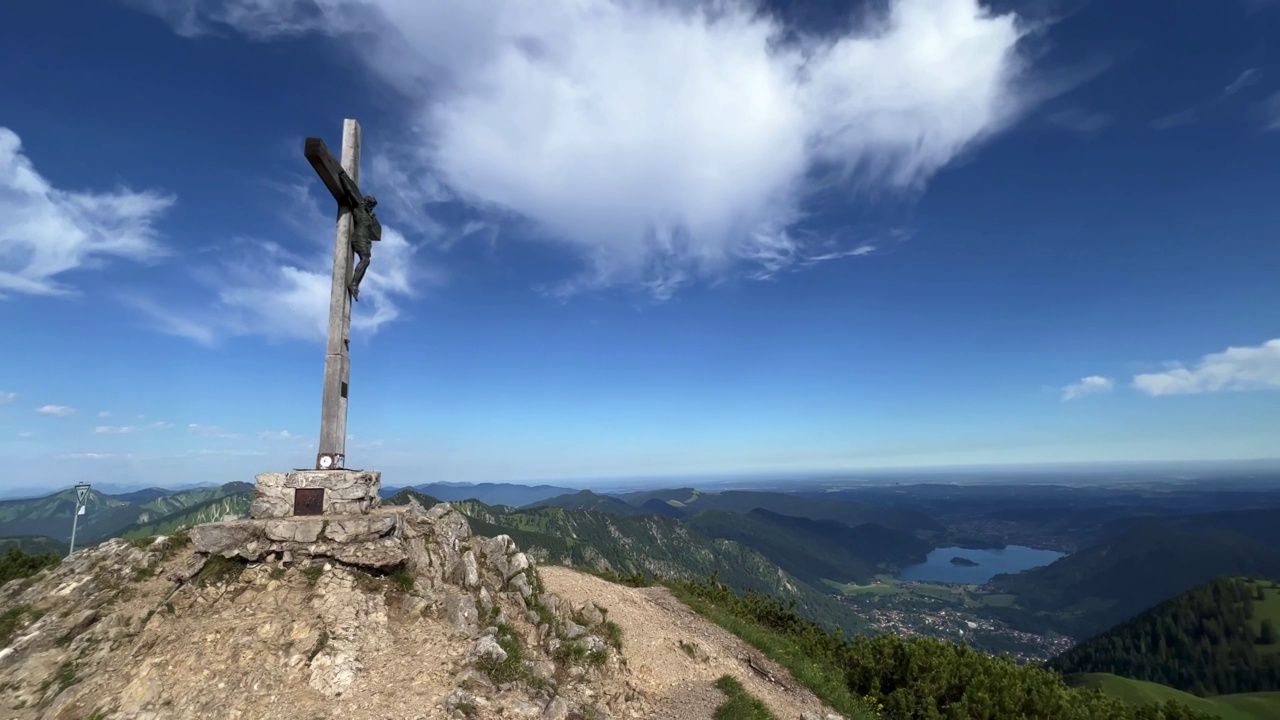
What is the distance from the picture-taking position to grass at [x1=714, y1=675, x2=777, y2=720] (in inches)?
521

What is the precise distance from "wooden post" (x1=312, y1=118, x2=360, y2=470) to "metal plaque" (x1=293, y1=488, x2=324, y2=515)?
1.23m

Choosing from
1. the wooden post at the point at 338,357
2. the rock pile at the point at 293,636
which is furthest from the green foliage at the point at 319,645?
the wooden post at the point at 338,357

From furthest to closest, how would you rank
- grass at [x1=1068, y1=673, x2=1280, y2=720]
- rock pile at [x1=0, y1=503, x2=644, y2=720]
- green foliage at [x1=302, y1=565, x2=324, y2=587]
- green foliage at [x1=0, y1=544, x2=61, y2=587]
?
grass at [x1=1068, y1=673, x2=1280, y2=720] → green foliage at [x1=0, y1=544, x2=61, y2=587] → green foliage at [x1=302, y1=565, x2=324, y2=587] → rock pile at [x1=0, y1=503, x2=644, y2=720]

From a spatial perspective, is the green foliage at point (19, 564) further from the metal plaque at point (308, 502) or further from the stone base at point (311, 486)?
the metal plaque at point (308, 502)

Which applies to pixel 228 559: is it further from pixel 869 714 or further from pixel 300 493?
pixel 869 714

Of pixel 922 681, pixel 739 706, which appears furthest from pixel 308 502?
pixel 922 681

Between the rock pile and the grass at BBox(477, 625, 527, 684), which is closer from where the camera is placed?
the rock pile

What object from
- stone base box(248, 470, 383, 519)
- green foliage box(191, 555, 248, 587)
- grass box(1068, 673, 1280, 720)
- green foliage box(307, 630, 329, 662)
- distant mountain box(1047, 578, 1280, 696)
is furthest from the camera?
distant mountain box(1047, 578, 1280, 696)

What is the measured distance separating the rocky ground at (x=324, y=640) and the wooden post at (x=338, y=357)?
3.01 metres

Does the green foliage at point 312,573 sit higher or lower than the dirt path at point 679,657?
higher

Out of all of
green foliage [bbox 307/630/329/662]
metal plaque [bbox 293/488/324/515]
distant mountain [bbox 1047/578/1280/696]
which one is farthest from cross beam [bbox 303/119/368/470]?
distant mountain [bbox 1047/578/1280/696]

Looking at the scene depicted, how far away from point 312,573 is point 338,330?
7.34 metres

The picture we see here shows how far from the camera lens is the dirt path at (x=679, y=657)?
1402 centimetres

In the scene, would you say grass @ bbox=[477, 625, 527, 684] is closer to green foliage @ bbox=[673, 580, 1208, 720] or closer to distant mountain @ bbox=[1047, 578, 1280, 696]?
green foliage @ bbox=[673, 580, 1208, 720]
